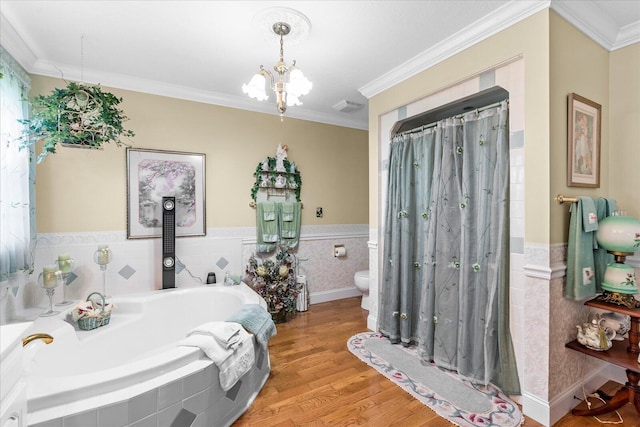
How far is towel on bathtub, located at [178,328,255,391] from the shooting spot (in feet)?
5.50

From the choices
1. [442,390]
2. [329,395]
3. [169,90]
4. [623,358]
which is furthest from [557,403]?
[169,90]

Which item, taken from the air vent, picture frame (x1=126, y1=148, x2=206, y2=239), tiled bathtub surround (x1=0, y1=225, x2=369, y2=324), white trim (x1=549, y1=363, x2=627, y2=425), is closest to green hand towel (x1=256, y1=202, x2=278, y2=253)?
tiled bathtub surround (x1=0, y1=225, x2=369, y2=324)

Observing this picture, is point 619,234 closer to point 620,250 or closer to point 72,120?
point 620,250

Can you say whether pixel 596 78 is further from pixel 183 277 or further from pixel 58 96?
pixel 183 277

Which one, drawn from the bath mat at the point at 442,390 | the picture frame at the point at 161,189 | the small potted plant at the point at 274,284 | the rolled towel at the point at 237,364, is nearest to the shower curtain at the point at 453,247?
the bath mat at the point at 442,390

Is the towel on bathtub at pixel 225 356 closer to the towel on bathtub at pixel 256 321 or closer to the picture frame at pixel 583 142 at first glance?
the towel on bathtub at pixel 256 321

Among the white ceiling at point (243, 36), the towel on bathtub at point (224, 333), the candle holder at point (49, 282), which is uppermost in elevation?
the white ceiling at point (243, 36)

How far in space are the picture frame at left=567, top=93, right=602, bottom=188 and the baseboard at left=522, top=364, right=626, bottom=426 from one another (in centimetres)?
132

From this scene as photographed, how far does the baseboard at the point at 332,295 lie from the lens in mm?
3949

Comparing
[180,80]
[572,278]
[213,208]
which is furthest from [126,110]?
[572,278]

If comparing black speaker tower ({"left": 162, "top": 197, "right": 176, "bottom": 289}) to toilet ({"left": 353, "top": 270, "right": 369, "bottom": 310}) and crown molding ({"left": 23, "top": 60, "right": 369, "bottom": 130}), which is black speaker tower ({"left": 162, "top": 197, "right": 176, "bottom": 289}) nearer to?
crown molding ({"left": 23, "top": 60, "right": 369, "bottom": 130})

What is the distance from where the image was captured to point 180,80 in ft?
9.56

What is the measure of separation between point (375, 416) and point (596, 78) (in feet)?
8.98

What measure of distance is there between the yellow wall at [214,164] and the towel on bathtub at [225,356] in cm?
177
